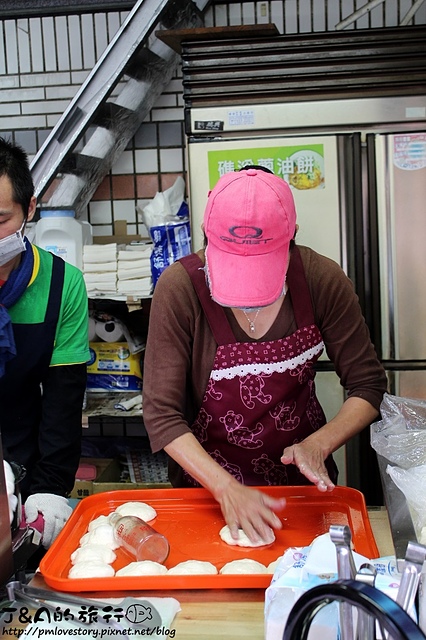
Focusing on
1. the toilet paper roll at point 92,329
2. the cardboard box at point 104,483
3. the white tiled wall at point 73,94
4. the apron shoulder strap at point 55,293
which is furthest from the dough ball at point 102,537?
the white tiled wall at point 73,94

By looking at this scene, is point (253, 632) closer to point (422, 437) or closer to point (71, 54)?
point (422, 437)

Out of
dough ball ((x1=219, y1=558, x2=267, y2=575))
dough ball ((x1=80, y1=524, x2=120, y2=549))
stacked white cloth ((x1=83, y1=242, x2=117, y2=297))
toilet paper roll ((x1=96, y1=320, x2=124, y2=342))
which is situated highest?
stacked white cloth ((x1=83, y1=242, x2=117, y2=297))

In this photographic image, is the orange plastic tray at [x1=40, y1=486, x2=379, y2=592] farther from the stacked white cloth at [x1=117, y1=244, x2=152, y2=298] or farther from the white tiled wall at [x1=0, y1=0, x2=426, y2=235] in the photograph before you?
the white tiled wall at [x1=0, y1=0, x2=426, y2=235]

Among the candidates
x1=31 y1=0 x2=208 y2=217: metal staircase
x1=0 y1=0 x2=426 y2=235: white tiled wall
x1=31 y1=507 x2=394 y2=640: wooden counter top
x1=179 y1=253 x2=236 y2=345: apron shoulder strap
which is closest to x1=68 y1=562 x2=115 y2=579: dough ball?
x1=31 y1=507 x2=394 y2=640: wooden counter top

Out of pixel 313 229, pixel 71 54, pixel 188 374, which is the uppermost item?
pixel 71 54

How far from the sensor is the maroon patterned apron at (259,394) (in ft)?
6.04

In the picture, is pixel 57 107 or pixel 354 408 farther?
pixel 57 107

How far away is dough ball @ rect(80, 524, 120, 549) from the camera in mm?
1499

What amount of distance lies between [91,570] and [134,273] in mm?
2119

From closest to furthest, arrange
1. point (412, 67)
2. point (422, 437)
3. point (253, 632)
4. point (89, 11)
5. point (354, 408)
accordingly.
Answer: point (253, 632) → point (422, 437) → point (354, 408) → point (412, 67) → point (89, 11)

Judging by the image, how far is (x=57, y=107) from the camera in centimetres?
400

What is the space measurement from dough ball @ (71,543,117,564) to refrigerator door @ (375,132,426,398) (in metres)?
2.02

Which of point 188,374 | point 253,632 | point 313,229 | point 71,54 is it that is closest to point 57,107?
point 71,54

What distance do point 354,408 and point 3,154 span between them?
1.21 m
